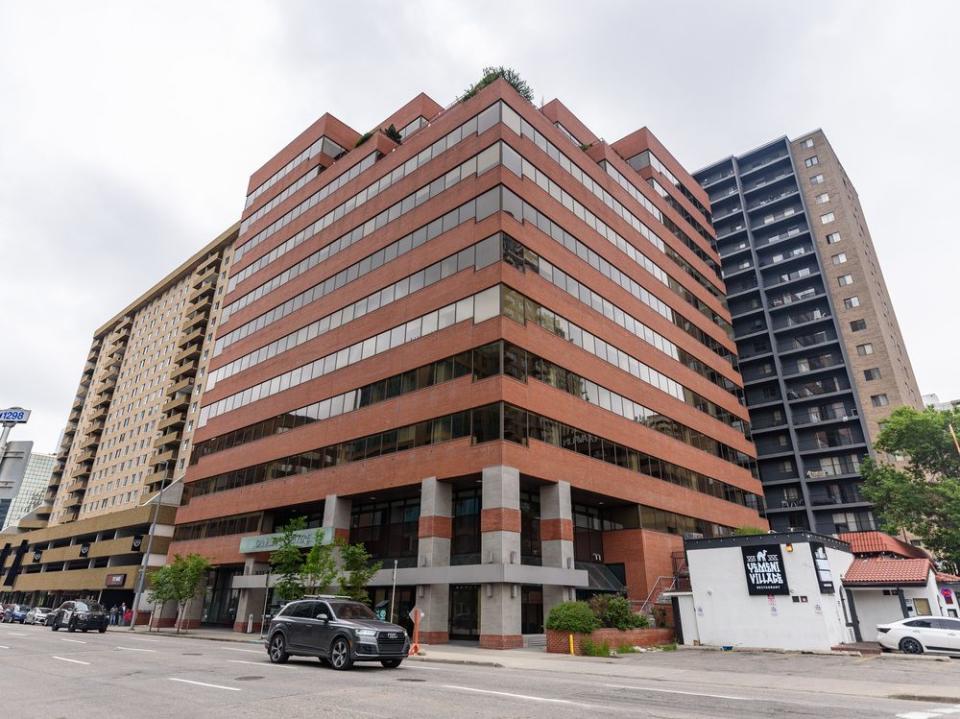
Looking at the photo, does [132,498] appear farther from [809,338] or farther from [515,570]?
[809,338]

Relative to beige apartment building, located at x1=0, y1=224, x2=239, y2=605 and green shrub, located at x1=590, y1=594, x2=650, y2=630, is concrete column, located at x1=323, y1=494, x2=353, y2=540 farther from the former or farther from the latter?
beige apartment building, located at x1=0, y1=224, x2=239, y2=605

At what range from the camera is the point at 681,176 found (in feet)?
212

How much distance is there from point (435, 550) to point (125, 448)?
77.9 metres

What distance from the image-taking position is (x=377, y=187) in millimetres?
44688

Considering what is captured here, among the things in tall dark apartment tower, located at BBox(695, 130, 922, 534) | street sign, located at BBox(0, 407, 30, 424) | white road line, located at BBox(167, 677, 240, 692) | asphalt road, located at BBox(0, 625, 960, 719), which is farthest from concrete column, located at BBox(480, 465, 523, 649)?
tall dark apartment tower, located at BBox(695, 130, 922, 534)

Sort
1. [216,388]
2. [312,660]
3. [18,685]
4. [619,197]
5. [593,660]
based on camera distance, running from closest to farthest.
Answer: [18,685], [312,660], [593,660], [619,197], [216,388]

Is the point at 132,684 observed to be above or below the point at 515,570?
below

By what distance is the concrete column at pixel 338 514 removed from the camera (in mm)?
36406

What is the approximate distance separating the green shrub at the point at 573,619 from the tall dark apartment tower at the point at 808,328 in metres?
50.6

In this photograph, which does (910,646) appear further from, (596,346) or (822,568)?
(596,346)

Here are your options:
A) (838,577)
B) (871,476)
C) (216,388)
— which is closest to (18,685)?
(838,577)

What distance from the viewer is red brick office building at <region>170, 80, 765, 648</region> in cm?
3098

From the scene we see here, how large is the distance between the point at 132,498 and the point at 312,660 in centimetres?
7605

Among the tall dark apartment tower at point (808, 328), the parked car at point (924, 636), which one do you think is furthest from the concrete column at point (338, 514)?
the tall dark apartment tower at point (808, 328)
